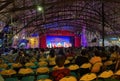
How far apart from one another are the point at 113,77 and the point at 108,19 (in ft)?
124

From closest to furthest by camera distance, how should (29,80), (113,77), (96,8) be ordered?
(113,77)
(29,80)
(96,8)

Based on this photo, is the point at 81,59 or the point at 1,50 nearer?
the point at 81,59

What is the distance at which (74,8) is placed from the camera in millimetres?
43031

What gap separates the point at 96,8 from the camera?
40.8 meters

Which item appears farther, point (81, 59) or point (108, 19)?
point (108, 19)

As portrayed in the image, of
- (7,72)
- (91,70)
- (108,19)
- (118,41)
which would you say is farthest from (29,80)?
(118,41)

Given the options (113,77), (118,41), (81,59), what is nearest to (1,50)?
(81,59)

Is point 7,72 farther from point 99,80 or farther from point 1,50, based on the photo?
point 1,50

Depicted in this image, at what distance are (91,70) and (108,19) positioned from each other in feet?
115

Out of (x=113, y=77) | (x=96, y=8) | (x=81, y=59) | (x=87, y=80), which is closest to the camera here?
(x=87, y=80)

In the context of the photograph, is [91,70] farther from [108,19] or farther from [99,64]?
[108,19]

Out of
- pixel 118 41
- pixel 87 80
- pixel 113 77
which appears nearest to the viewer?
pixel 87 80

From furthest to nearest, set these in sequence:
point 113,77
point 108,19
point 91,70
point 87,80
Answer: point 108,19 < point 91,70 < point 113,77 < point 87,80

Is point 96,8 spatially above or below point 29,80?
above
